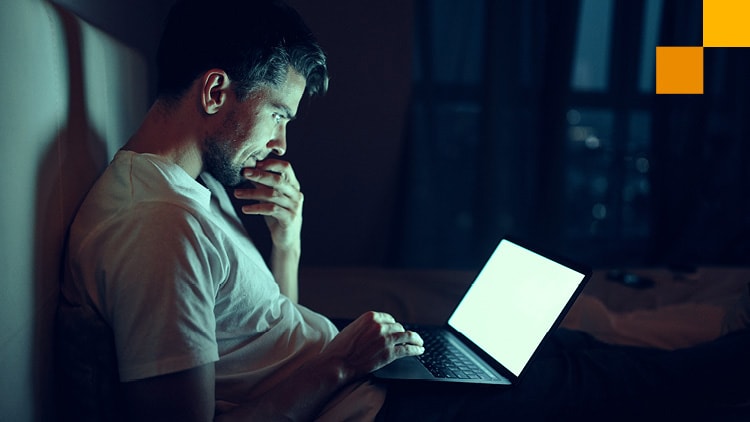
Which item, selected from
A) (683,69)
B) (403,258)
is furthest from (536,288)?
(683,69)

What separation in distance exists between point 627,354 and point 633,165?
5.06 ft

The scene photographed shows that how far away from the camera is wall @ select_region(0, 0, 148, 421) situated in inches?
25.3

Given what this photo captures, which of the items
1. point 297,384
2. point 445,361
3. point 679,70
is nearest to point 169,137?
point 297,384

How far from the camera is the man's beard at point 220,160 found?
3.32 ft

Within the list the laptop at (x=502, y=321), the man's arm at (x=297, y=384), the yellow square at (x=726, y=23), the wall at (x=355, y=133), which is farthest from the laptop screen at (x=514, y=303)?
the yellow square at (x=726, y=23)

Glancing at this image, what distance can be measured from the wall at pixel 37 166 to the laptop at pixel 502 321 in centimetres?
52

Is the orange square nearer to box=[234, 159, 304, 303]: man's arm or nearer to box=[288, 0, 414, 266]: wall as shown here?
box=[288, 0, 414, 266]: wall

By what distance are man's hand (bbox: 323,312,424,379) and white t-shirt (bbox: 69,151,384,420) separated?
4 centimetres

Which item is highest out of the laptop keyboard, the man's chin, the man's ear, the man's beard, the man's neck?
the man's ear

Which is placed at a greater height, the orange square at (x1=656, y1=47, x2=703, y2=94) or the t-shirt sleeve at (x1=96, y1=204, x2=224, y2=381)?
the orange square at (x1=656, y1=47, x2=703, y2=94)

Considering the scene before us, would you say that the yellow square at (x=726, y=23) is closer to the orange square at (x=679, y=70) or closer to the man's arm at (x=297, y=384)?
the orange square at (x=679, y=70)

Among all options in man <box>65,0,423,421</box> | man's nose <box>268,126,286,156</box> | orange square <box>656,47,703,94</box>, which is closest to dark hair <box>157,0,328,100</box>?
man <box>65,0,423,421</box>

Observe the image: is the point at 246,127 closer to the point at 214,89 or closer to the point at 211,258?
the point at 214,89

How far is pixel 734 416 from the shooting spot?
3.38 feet
